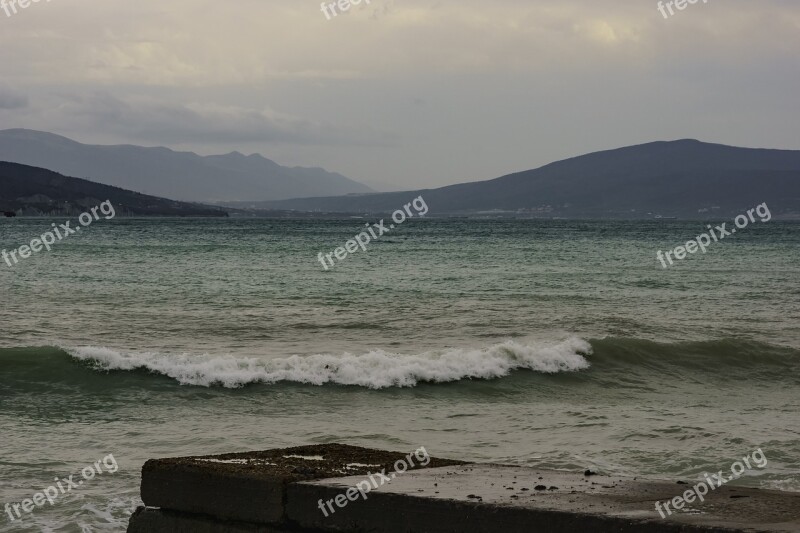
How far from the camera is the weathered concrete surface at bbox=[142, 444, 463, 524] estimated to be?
5.23 metres

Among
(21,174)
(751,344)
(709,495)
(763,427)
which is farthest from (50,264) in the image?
(21,174)

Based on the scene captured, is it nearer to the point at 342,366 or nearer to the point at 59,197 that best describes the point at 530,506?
the point at 342,366

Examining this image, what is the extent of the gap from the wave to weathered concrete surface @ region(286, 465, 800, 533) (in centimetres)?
1020

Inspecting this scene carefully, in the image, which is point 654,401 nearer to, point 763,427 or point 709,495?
point 763,427

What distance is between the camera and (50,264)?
4112 cm

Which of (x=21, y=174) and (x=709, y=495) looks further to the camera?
(x=21, y=174)

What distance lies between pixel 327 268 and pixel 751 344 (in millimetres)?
22846

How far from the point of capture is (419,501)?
4914mm

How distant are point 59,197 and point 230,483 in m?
179

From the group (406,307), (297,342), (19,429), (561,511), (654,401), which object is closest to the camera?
(561,511)

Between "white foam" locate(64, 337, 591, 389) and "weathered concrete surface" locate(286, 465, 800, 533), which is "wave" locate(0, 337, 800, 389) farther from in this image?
"weathered concrete surface" locate(286, 465, 800, 533)

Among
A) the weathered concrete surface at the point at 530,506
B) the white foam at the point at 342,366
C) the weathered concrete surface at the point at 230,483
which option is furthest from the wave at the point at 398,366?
the weathered concrete surface at the point at 530,506

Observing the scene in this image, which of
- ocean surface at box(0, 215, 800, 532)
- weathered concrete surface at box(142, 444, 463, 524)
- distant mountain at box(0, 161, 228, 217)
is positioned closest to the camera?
weathered concrete surface at box(142, 444, 463, 524)

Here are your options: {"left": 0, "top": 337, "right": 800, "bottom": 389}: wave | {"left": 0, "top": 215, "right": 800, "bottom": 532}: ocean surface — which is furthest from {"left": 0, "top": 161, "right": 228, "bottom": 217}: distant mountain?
{"left": 0, "top": 337, "right": 800, "bottom": 389}: wave
